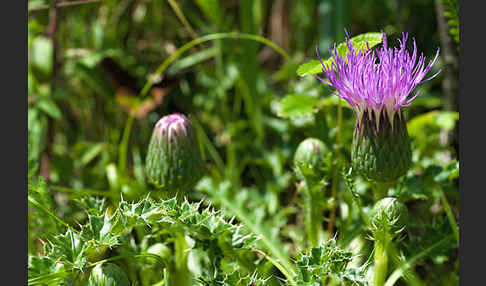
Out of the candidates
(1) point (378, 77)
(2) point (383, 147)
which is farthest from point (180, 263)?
(1) point (378, 77)

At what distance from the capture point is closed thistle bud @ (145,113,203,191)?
1.58m

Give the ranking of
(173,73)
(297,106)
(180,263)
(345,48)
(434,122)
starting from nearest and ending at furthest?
1. (345,48)
2. (180,263)
3. (297,106)
4. (434,122)
5. (173,73)

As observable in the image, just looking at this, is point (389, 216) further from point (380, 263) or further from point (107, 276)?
point (107, 276)

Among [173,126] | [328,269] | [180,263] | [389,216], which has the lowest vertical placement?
[180,263]

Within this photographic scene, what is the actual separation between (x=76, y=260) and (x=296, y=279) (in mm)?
568

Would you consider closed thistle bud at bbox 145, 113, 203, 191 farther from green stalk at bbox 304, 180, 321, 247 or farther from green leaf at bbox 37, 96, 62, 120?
green leaf at bbox 37, 96, 62, 120

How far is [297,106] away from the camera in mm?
1852

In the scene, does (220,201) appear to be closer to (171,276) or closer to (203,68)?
(171,276)

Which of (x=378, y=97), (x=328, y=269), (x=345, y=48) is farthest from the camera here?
(x=345, y=48)

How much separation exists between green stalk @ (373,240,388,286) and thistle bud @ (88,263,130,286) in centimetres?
72

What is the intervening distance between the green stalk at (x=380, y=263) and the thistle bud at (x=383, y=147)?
0.64 feet

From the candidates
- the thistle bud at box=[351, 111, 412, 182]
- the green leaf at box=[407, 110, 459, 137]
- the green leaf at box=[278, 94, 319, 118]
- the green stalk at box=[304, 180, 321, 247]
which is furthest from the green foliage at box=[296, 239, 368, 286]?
the green leaf at box=[407, 110, 459, 137]

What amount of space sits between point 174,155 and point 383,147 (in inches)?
25.9

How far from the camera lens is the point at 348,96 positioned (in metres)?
1.41
